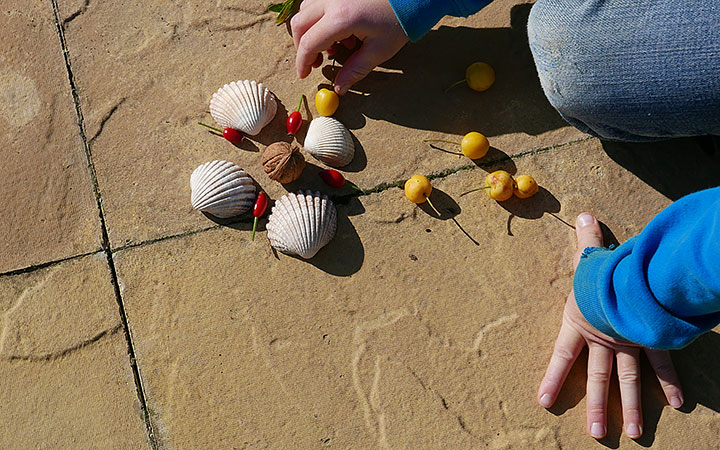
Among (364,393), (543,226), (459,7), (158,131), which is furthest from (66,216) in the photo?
(543,226)

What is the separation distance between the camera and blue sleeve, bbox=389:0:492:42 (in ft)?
6.97

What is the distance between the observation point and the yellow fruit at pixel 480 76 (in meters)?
2.38

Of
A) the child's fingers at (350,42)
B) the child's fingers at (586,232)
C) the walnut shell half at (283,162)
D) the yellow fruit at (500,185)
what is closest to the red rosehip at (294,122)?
the walnut shell half at (283,162)

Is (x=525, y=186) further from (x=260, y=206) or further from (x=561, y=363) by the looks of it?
(x=260, y=206)

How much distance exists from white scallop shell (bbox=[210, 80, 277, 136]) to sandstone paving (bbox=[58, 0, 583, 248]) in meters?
0.08

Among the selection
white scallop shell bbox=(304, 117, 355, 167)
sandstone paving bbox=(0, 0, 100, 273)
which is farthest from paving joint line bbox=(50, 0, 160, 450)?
white scallop shell bbox=(304, 117, 355, 167)

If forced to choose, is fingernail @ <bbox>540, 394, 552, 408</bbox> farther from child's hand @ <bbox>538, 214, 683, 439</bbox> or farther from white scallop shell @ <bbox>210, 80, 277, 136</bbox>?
white scallop shell @ <bbox>210, 80, 277, 136</bbox>

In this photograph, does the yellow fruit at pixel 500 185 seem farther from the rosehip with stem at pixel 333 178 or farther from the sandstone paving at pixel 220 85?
the rosehip with stem at pixel 333 178

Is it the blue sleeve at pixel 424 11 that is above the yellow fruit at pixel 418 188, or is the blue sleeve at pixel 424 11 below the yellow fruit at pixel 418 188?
above

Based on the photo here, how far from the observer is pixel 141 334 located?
7.31 ft

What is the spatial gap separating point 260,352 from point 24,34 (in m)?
1.65

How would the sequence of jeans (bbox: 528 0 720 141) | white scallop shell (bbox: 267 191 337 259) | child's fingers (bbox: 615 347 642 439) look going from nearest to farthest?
jeans (bbox: 528 0 720 141), child's fingers (bbox: 615 347 642 439), white scallop shell (bbox: 267 191 337 259)

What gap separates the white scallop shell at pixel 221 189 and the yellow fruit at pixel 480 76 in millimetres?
930

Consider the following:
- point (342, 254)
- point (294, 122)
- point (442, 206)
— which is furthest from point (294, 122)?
point (442, 206)
